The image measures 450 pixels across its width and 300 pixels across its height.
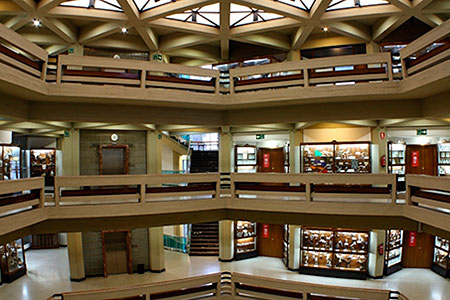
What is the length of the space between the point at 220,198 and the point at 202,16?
6.78 m

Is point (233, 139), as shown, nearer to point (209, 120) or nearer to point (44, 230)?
point (209, 120)

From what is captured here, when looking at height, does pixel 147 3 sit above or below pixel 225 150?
above

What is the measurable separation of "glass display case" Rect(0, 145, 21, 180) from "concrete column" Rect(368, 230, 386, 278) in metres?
13.5

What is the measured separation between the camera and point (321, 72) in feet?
27.9

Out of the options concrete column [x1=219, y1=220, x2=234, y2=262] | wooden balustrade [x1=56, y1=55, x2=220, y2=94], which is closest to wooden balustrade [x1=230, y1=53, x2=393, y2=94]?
wooden balustrade [x1=56, y1=55, x2=220, y2=94]

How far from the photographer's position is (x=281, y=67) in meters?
8.61

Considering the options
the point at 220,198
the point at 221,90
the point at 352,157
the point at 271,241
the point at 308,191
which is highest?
the point at 221,90

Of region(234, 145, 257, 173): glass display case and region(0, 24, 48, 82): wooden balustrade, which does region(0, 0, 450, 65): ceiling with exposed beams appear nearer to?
region(0, 24, 48, 82): wooden balustrade

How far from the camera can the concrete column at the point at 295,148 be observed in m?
12.2

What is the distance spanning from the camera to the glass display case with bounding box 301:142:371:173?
37.9 ft

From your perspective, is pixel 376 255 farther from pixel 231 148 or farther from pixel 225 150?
pixel 225 150

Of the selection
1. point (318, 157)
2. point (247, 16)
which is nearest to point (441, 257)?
point (318, 157)

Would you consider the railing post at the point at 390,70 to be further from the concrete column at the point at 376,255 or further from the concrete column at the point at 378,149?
the concrete column at the point at 376,255

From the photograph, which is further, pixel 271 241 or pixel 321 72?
pixel 271 241
